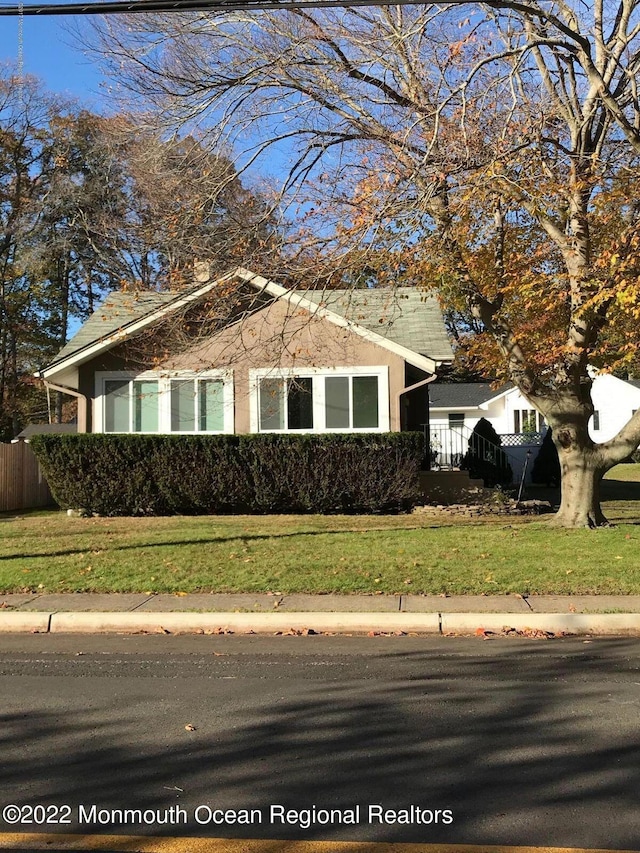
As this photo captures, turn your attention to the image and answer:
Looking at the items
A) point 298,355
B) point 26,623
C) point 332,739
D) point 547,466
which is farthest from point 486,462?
point 332,739

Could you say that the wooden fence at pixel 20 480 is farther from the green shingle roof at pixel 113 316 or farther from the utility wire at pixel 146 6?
the utility wire at pixel 146 6

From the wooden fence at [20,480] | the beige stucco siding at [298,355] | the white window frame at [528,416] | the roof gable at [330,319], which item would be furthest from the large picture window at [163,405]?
the white window frame at [528,416]

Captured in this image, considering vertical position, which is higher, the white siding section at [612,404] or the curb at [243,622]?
the white siding section at [612,404]

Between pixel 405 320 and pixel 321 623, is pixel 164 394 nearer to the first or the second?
pixel 405 320

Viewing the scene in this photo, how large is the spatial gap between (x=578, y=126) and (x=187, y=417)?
10246 mm

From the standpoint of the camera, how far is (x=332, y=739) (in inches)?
194

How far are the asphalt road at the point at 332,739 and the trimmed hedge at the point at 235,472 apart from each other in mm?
9249

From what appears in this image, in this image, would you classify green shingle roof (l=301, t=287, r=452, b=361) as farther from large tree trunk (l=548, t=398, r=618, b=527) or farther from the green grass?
the green grass

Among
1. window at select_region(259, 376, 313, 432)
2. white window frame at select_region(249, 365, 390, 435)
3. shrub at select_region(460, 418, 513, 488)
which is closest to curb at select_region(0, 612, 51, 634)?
white window frame at select_region(249, 365, 390, 435)

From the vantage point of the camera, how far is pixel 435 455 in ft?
69.3

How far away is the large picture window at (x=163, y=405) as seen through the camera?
18219mm

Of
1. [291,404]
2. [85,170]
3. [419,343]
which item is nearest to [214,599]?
[291,404]

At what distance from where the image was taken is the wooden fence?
19.3 meters

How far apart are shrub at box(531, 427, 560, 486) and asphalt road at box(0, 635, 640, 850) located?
72.3ft
